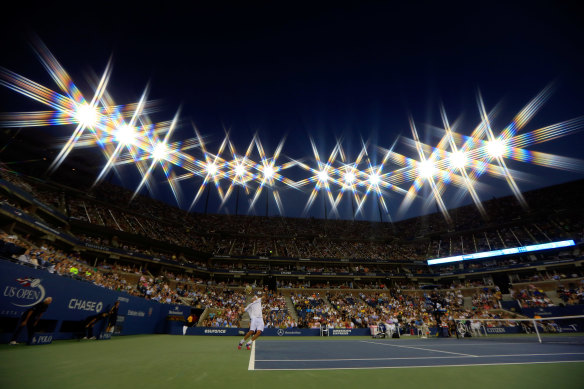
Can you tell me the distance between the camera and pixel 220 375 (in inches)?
155

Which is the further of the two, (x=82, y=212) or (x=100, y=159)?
(x=100, y=159)

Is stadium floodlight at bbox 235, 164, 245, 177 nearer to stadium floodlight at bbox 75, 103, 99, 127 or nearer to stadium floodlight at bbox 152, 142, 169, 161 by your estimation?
stadium floodlight at bbox 152, 142, 169, 161

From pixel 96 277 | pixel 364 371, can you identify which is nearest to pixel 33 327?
pixel 364 371

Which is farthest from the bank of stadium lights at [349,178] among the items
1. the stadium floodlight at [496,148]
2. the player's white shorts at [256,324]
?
the player's white shorts at [256,324]

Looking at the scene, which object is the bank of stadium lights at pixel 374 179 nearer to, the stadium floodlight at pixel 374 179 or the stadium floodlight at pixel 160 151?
the stadium floodlight at pixel 374 179

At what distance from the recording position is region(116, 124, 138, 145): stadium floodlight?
3260 centimetres

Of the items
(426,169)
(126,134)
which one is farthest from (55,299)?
(426,169)

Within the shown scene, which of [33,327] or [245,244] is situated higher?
[245,244]

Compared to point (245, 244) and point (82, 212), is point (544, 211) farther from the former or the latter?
point (82, 212)

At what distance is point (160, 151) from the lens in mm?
38219

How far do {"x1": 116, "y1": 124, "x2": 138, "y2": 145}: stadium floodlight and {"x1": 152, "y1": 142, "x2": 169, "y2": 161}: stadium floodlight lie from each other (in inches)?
122

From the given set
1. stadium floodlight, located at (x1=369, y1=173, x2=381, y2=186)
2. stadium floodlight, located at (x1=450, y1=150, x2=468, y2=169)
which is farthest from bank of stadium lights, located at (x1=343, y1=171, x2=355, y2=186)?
stadium floodlight, located at (x1=450, y1=150, x2=468, y2=169)

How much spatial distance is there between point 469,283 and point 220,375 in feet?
152

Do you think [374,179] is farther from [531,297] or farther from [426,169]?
[531,297]
